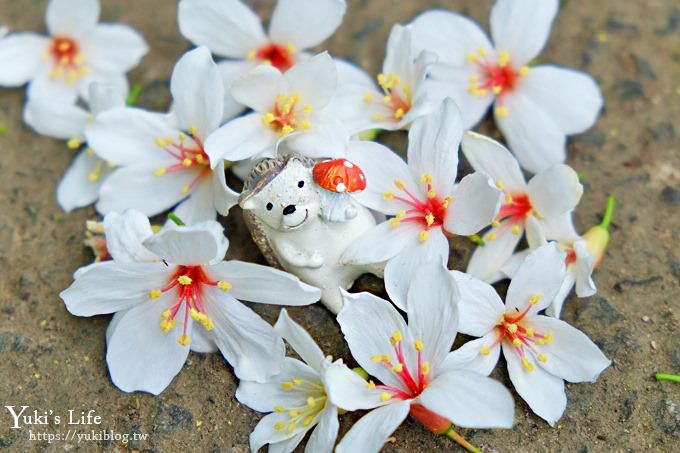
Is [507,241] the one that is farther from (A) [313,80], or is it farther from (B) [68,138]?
(B) [68,138]

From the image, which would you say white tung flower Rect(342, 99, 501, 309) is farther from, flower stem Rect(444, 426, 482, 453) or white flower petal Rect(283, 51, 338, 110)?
flower stem Rect(444, 426, 482, 453)

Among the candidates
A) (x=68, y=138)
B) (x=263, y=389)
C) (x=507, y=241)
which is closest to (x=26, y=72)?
(x=68, y=138)

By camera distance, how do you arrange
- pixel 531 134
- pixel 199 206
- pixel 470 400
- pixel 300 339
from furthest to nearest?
pixel 531 134 → pixel 199 206 → pixel 300 339 → pixel 470 400

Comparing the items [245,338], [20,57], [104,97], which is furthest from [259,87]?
[20,57]

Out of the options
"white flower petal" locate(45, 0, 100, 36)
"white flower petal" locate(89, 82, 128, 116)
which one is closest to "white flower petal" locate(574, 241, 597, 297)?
"white flower petal" locate(89, 82, 128, 116)

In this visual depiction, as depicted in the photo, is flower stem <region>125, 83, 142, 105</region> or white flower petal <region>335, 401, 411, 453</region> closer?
white flower petal <region>335, 401, 411, 453</region>

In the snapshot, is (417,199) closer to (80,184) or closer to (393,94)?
(393,94)

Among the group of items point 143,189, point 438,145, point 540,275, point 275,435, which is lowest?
point 275,435
